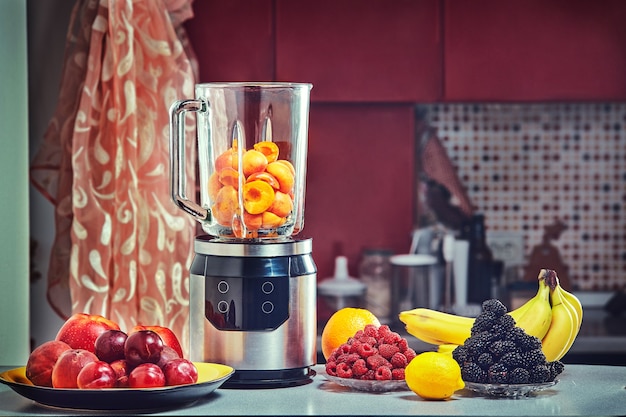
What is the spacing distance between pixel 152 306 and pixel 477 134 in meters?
1.38

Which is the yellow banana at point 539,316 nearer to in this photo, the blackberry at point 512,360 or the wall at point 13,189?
the blackberry at point 512,360

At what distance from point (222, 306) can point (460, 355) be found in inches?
14.2

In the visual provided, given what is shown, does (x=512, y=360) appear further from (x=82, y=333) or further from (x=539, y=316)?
(x=82, y=333)

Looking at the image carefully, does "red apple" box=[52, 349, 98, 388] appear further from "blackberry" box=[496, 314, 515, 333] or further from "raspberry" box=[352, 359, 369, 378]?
"blackberry" box=[496, 314, 515, 333]

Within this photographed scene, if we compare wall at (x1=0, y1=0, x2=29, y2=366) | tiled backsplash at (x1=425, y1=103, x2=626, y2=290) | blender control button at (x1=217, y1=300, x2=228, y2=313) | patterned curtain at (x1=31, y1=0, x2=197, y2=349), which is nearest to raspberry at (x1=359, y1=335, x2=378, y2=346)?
blender control button at (x1=217, y1=300, x2=228, y2=313)

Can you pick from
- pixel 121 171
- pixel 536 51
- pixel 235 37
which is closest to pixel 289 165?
pixel 121 171

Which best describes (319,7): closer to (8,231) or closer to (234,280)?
(8,231)

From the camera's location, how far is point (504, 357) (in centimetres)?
149

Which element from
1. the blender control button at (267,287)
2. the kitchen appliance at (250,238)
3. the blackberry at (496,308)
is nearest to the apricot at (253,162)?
the kitchen appliance at (250,238)

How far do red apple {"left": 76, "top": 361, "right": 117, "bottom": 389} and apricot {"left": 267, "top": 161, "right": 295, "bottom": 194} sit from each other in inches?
14.9

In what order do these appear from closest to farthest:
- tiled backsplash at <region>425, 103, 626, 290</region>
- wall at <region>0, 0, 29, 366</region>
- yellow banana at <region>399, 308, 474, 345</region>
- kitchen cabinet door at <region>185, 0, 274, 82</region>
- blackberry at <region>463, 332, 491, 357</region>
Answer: blackberry at <region>463, 332, 491, 357</region> < yellow banana at <region>399, 308, 474, 345</region> < wall at <region>0, 0, 29, 366</region> < kitchen cabinet door at <region>185, 0, 274, 82</region> < tiled backsplash at <region>425, 103, 626, 290</region>

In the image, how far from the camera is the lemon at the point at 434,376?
58.3 inches

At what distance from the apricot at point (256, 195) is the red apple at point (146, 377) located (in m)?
0.29

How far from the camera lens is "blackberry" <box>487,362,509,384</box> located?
150 centimetres
